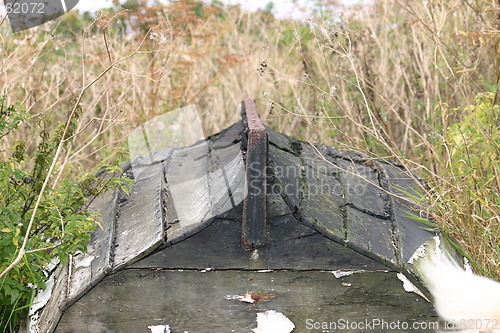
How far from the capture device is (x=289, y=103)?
5.44 m

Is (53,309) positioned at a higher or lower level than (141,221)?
lower

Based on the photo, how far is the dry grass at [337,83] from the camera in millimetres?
3197

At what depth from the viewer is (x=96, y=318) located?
2264mm

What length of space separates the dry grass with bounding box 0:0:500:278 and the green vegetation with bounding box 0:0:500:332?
0.07 ft

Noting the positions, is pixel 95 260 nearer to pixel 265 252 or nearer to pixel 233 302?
pixel 233 302

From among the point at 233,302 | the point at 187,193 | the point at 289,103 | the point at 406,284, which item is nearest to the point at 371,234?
the point at 406,284

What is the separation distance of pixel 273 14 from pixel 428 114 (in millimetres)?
3174

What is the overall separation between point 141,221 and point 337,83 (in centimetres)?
280

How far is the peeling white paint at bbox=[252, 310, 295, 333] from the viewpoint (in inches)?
89.5

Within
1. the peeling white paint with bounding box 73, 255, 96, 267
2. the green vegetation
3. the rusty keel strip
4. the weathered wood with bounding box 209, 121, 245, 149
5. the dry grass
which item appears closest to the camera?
the rusty keel strip

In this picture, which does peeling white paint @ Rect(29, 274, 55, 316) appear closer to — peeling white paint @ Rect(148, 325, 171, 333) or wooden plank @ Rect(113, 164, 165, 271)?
wooden plank @ Rect(113, 164, 165, 271)

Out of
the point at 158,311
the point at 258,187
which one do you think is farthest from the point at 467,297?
the point at 158,311

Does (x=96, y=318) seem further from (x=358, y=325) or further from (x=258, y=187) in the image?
(x=358, y=325)

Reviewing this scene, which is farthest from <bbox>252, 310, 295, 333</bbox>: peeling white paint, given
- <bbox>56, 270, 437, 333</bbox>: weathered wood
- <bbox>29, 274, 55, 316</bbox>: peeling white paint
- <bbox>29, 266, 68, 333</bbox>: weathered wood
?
<bbox>29, 274, 55, 316</bbox>: peeling white paint
